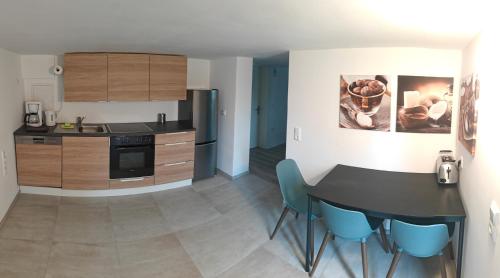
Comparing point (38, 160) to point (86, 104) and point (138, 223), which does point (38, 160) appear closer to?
point (86, 104)

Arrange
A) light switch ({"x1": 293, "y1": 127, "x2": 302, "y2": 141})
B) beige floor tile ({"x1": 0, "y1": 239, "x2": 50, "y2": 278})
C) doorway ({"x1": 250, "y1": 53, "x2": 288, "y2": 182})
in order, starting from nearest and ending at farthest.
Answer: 1. beige floor tile ({"x1": 0, "y1": 239, "x2": 50, "y2": 278})
2. light switch ({"x1": 293, "y1": 127, "x2": 302, "y2": 141})
3. doorway ({"x1": 250, "y1": 53, "x2": 288, "y2": 182})

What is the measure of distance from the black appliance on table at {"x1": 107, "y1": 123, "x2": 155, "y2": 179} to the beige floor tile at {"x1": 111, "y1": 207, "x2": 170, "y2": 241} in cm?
61

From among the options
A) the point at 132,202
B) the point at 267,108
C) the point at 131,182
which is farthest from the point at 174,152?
the point at 267,108

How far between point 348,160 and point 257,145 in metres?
4.41

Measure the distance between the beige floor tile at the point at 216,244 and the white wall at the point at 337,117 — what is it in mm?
1094

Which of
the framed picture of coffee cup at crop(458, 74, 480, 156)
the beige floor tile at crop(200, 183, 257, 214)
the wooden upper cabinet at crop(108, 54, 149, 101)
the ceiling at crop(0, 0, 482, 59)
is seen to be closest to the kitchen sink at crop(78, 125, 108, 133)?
the wooden upper cabinet at crop(108, 54, 149, 101)

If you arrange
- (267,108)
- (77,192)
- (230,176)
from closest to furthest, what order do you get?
(77,192) < (230,176) < (267,108)

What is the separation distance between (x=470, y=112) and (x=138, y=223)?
3.19m

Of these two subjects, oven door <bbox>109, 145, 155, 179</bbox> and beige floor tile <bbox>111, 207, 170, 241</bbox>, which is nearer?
beige floor tile <bbox>111, 207, 170, 241</bbox>

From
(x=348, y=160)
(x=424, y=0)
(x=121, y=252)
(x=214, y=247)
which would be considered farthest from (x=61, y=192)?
(x=424, y=0)

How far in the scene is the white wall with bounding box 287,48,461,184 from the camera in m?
3.21

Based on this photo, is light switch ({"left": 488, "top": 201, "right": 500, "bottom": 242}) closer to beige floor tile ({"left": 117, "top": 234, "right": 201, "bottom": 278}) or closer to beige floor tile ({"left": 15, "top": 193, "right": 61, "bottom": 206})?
beige floor tile ({"left": 117, "top": 234, "right": 201, "bottom": 278})

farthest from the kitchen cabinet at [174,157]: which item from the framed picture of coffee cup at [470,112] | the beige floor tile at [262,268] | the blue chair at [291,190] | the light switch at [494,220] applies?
the light switch at [494,220]

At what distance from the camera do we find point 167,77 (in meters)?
4.68
